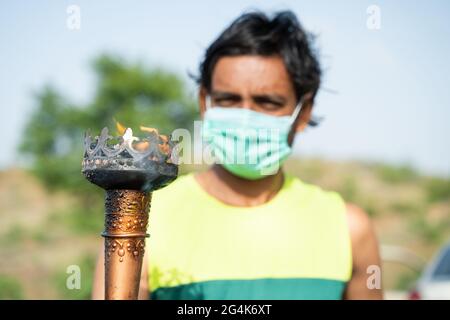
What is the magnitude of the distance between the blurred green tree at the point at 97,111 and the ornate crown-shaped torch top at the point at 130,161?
12.2m

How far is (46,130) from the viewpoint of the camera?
1727 cm

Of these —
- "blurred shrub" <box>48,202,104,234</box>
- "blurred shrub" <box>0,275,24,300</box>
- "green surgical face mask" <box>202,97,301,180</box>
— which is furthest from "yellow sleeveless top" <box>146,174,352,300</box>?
"blurred shrub" <box>48,202,104,234</box>

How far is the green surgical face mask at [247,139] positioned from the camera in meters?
3.16

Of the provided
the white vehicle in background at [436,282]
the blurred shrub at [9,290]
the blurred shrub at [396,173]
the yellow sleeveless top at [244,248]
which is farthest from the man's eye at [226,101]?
the blurred shrub at [396,173]

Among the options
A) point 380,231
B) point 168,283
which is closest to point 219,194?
point 168,283

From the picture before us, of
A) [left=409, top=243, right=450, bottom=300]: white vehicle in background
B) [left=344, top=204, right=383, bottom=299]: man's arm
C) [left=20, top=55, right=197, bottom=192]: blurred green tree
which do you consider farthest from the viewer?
[left=20, top=55, right=197, bottom=192]: blurred green tree

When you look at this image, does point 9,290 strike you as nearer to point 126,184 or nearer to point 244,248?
point 244,248

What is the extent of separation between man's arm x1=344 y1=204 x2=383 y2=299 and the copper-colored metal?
1.32 meters

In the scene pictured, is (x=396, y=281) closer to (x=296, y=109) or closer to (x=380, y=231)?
(x=380, y=231)

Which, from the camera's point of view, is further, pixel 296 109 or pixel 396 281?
pixel 396 281

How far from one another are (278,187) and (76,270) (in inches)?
43.6

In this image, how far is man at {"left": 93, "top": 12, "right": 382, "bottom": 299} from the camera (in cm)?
284

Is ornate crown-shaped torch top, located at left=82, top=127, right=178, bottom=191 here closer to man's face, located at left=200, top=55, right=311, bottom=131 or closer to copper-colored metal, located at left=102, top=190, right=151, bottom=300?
copper-colored metal, located at left=102, top=190, right=151, bottom=300

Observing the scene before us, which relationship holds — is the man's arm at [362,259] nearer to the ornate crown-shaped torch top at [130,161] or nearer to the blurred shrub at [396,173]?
the ornate crown-shaped torch top at [130,161]
